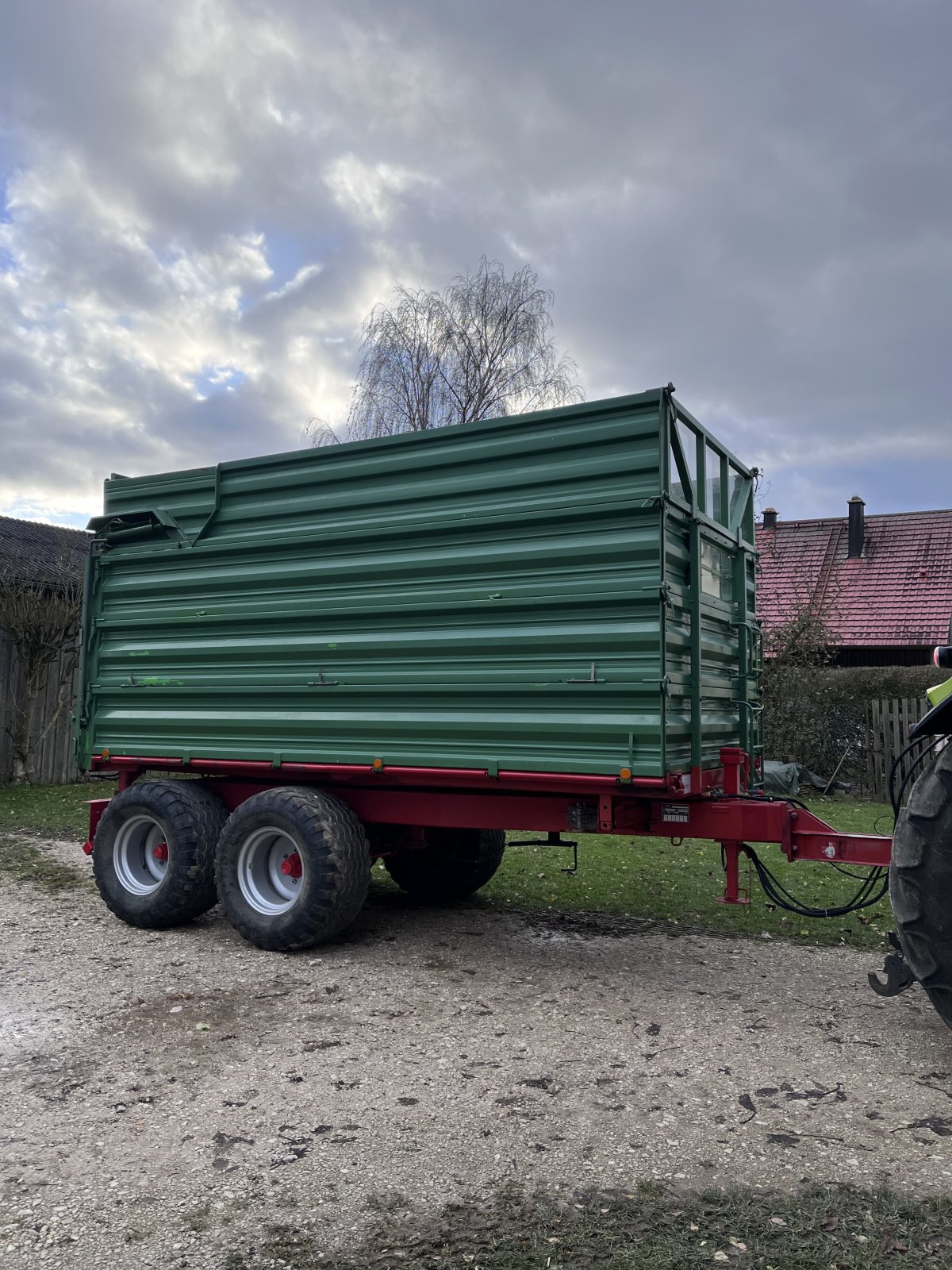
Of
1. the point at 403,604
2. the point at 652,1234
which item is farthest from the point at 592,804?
the point at 652,1234

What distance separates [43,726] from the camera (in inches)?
624

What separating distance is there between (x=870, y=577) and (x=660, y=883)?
564 inches

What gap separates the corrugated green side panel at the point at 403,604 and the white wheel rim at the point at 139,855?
0.58 m

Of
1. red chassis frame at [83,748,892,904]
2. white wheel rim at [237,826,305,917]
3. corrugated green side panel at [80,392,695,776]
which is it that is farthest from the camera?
white wheel rim at [237,826,305,917]

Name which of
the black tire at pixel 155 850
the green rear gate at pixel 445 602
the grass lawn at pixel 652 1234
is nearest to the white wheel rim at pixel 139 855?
the black tire at pixel 155 850

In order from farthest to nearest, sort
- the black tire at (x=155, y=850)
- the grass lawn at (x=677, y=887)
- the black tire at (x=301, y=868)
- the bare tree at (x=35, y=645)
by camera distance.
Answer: the bare tree at (x=35, y=645) < the grass lawn at (x=677, y=887) < the black tire at (x=155, y=850) < the black tire at (x=301, y=868)

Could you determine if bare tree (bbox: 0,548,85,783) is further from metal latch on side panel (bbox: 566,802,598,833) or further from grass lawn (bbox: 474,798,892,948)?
metal latch on side panel (bbox: 566,802,598,833)

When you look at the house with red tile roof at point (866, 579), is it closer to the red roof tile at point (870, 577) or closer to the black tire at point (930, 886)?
the red roof tile at point (870, 577)

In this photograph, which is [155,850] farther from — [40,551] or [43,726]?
[40,551]

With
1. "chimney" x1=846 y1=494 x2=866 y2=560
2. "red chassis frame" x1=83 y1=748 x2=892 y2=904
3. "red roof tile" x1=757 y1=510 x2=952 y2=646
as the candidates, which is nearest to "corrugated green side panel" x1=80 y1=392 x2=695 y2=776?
"red chassis frame" x1=83 y1=748 x2=892 y2=904

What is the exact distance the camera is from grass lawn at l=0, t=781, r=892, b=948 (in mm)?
7066

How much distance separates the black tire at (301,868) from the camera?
240 inches

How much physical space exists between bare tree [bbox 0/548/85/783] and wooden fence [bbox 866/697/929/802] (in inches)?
492

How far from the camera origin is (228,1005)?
525cm
